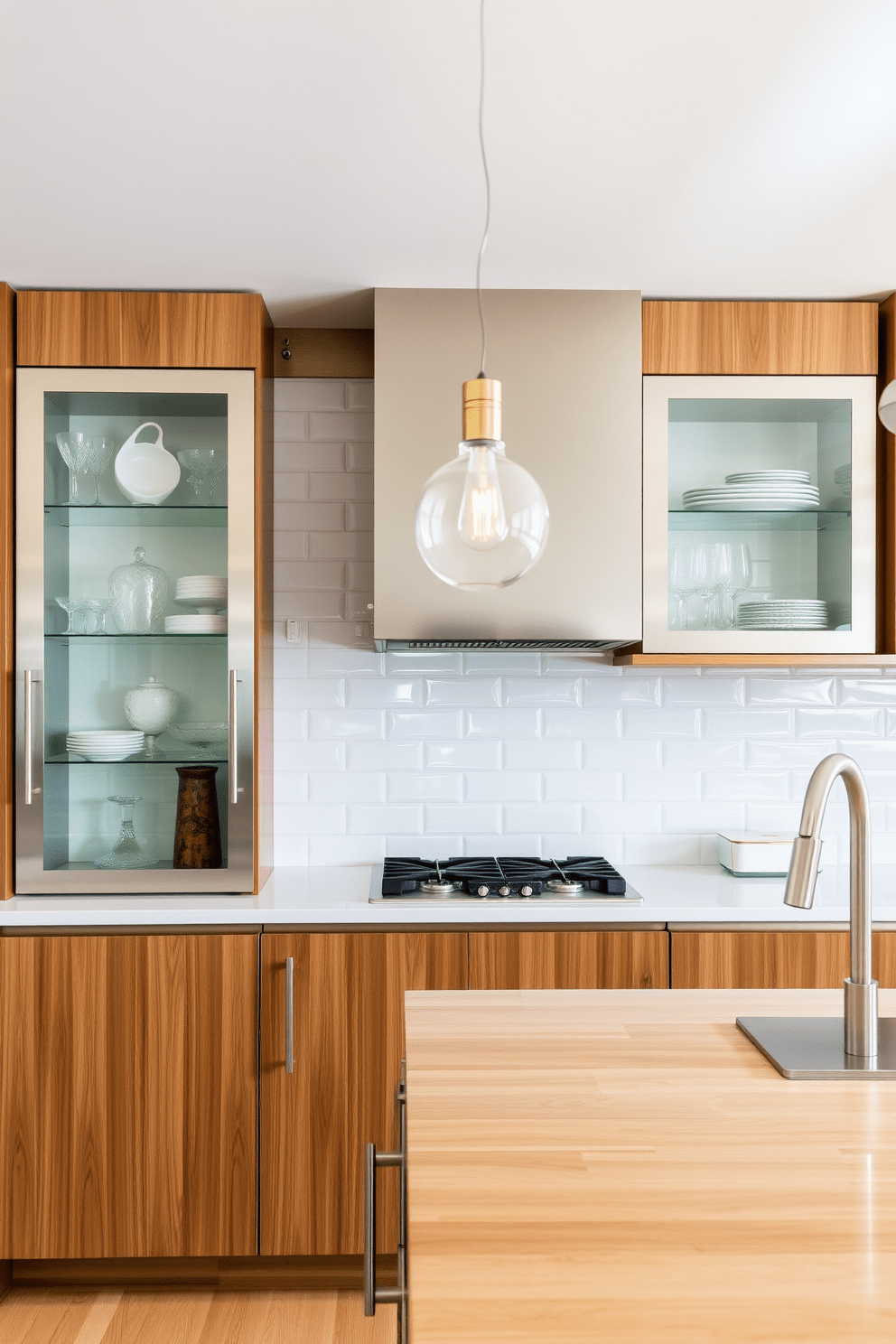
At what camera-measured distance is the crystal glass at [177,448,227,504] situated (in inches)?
103

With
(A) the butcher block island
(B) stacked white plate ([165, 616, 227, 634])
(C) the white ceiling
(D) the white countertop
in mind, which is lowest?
(D) the white countertop

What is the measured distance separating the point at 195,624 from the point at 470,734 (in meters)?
0.87

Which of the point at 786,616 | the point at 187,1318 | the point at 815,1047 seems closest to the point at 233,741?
the point at 187,1318

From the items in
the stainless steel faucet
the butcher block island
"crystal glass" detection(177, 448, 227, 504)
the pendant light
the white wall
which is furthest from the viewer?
the white wall

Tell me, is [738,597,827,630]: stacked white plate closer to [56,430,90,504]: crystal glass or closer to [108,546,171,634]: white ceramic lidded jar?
[108,546,171,634]: white ceramic lidded jar

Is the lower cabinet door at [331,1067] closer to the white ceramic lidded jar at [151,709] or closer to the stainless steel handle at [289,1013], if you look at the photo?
the stainless steel handle at [289,1013]

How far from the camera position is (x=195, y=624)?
8.55 feet

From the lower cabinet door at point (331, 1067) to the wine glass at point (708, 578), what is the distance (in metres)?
1.09

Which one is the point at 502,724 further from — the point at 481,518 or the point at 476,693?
the point at 481,518

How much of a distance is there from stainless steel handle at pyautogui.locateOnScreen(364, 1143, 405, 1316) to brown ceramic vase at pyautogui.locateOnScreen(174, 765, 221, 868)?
1.45m

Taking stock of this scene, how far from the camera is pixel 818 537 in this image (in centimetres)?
270

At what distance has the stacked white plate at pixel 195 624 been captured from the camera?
2.60 meters

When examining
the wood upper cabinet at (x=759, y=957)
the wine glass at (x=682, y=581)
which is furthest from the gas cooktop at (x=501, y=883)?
the wine glass at (x=682, y=581)

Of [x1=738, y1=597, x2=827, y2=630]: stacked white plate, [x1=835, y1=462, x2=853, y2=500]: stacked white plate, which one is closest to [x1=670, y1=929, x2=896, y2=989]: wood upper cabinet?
[x1=738, y1=597, x2=827, y2=630]: stacked white plate
